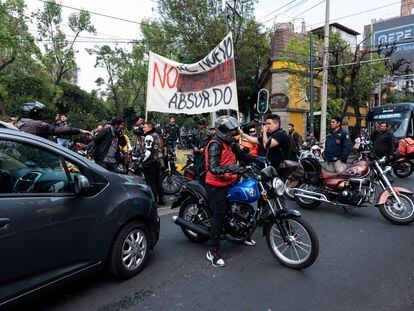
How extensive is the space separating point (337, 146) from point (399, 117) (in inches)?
353

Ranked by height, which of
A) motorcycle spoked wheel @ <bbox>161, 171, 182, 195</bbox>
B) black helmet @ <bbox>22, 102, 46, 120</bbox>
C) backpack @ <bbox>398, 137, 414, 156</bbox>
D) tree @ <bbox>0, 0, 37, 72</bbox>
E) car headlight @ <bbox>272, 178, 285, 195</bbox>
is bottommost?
motorcycle spoked wheel @ <bbox>161, 171, 182, 195</bbox>

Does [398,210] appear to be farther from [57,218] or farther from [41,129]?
[41,129]

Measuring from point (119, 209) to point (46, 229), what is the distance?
2.45 ft

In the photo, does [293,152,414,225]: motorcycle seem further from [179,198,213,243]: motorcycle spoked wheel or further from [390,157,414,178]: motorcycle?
[390,157,414,178]: motorcycle

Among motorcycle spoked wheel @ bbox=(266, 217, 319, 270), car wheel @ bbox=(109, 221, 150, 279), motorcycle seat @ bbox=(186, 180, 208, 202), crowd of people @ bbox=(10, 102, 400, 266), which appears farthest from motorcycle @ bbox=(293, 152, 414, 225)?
car wheel @ bbox=(109, 221, 150, 279)

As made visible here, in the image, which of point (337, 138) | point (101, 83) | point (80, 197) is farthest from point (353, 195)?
point (101, 83)

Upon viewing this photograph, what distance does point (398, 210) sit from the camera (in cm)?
525

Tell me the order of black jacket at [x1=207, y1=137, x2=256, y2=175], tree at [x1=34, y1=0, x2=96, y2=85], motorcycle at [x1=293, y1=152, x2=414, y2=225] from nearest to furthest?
black jacket at [x1=207, y1=137, x2=256, y2=175] → motorcycle at [x1=293, y1=152, x2=414, y2=225] → tree at [x1=34, y1=0, x2=96, y2=85]

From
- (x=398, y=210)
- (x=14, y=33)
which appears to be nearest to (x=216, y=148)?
(x=398, y=210)

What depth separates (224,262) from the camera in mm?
3773

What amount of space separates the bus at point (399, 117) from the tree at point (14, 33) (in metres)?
18.5

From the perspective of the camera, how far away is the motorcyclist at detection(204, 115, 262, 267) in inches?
141

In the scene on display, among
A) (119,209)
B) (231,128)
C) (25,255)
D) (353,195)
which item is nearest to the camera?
(25,255)

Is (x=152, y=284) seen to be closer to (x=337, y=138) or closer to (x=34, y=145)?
(x=34, y=145)
